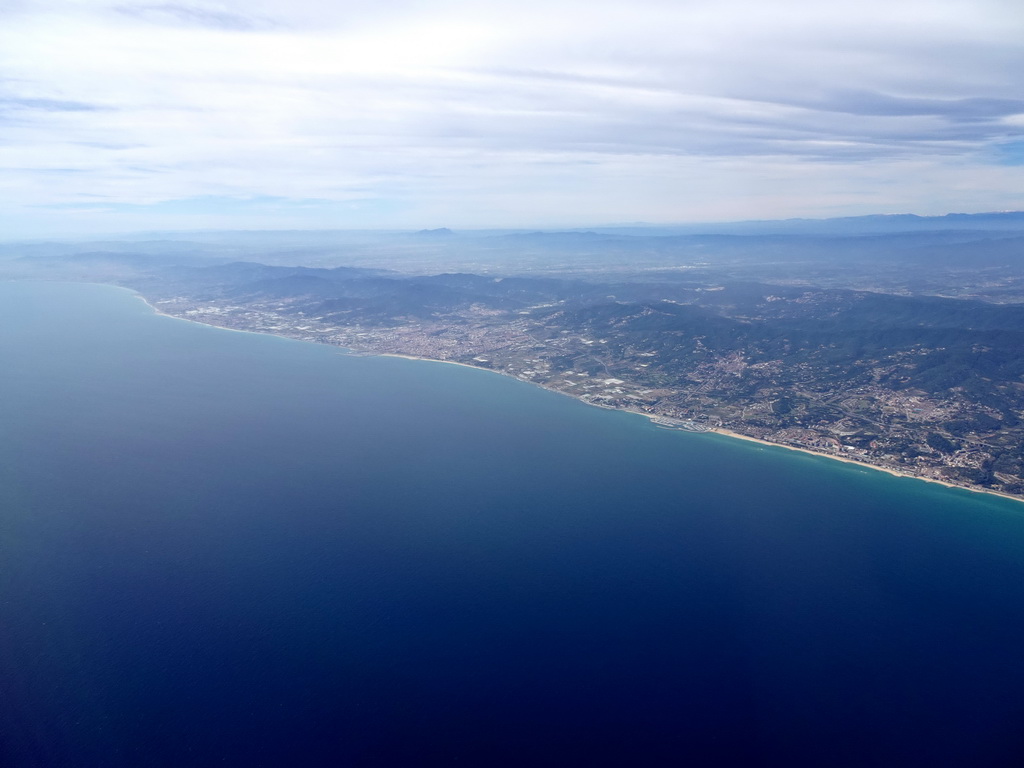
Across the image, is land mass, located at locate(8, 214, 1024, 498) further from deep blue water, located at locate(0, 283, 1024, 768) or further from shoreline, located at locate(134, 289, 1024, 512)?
deep blue water, located at locate(0, 283, 1024, 768)

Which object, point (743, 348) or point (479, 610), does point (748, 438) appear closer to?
point (743, 348)

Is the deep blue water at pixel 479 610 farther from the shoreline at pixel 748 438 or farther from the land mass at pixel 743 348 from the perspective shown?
the land mass at pixel 743 348

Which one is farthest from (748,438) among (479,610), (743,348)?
(479,610)

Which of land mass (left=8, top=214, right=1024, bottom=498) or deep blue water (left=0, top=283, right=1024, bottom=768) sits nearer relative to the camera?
deep blue water (left=0, top=283, right=1024, bottom=768)

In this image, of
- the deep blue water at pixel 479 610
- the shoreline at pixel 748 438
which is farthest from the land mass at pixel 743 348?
the deep blue water at pixel 479 610

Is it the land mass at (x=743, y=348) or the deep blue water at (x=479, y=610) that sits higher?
the land mass at (x=743, y=348)

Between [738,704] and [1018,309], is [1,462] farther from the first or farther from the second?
[1018,309]

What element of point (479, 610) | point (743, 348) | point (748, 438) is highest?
point (743, 348)

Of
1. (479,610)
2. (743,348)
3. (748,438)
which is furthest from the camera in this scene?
(743,348)

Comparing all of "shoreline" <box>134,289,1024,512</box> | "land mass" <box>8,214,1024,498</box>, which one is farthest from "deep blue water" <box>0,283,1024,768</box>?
"land mass" <box>8,214,1024,498</box>

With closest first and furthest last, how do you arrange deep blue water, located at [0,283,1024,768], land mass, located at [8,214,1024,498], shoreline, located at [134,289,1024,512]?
deep blue water, located at [0,283,1024,768] → shoreline, located at [134,289,1024,512] → land mass, located at [8,214,1024,498]
